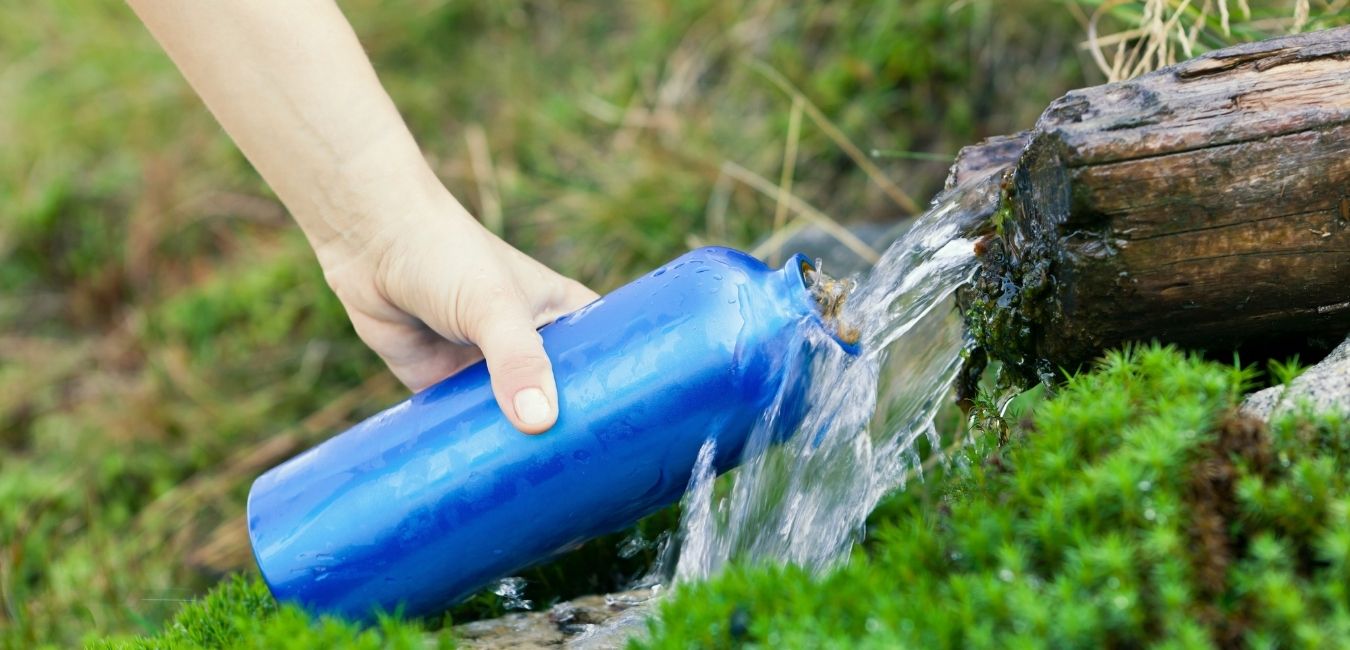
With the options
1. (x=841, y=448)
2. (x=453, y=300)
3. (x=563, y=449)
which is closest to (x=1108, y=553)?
(x=841, y=448)

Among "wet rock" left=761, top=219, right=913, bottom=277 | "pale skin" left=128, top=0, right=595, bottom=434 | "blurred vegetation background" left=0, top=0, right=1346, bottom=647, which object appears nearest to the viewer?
"pale skin" left=128, top=0, right=595, bottom=434

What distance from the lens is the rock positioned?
77.8 inches

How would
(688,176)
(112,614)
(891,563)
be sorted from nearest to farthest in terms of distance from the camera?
(891,563) → (112,614) → (688,176)

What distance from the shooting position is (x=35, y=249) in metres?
5.96

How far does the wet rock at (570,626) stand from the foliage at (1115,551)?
1.68ft

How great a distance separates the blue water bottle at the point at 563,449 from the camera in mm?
2318

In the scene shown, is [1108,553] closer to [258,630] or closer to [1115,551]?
[1115,551]

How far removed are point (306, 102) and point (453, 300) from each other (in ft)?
2.05

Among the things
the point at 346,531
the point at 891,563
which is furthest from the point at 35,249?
the point at 891,563

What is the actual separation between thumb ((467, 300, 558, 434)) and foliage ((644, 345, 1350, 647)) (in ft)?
1.74

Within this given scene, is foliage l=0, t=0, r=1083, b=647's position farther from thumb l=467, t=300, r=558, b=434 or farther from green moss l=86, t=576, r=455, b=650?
thumb l=467, t=300, r=558, b=434

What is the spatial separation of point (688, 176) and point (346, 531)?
2.86 metres

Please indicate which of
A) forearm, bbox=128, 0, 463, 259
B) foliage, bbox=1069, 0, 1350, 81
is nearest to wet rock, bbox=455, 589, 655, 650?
forearm, bbox=128, 0, 463, 259

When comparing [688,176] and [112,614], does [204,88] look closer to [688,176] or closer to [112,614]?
[112,614]
